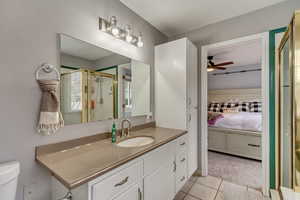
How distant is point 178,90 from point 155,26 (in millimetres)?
1105

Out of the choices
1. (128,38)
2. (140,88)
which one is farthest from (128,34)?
(140,88)

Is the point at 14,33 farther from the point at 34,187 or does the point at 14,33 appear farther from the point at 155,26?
the point at 155,26

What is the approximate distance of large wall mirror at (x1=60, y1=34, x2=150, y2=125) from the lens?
3.81 ft

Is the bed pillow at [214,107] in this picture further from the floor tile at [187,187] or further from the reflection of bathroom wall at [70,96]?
the reflection of bathroom wall at [70,96]

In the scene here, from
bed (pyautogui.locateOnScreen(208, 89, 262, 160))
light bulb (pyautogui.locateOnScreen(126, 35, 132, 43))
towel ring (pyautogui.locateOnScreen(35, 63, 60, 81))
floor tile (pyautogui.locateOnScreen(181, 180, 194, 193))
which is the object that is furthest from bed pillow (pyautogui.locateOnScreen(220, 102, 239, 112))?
towel ring (pyautogui.locateOnScreen(35, 63, 60, 81))

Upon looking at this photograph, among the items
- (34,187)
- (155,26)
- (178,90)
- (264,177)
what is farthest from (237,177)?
(155,26)

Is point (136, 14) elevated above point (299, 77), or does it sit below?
above

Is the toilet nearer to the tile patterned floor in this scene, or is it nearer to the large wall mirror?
the large wall mirror

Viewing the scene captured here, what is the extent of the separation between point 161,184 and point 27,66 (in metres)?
1.46

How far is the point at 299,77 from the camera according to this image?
0.92 meters

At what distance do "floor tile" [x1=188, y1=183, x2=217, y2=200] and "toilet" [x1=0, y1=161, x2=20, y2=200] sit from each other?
1803mm

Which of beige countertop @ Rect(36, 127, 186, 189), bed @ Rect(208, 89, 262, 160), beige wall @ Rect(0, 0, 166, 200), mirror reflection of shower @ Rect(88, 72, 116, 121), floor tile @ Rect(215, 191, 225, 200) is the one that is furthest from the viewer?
bed @ Rect(208, 89, 262, 160)

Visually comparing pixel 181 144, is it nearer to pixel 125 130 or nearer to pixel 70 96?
pixel 125 130

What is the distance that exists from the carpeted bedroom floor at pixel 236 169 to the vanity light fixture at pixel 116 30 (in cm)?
237
